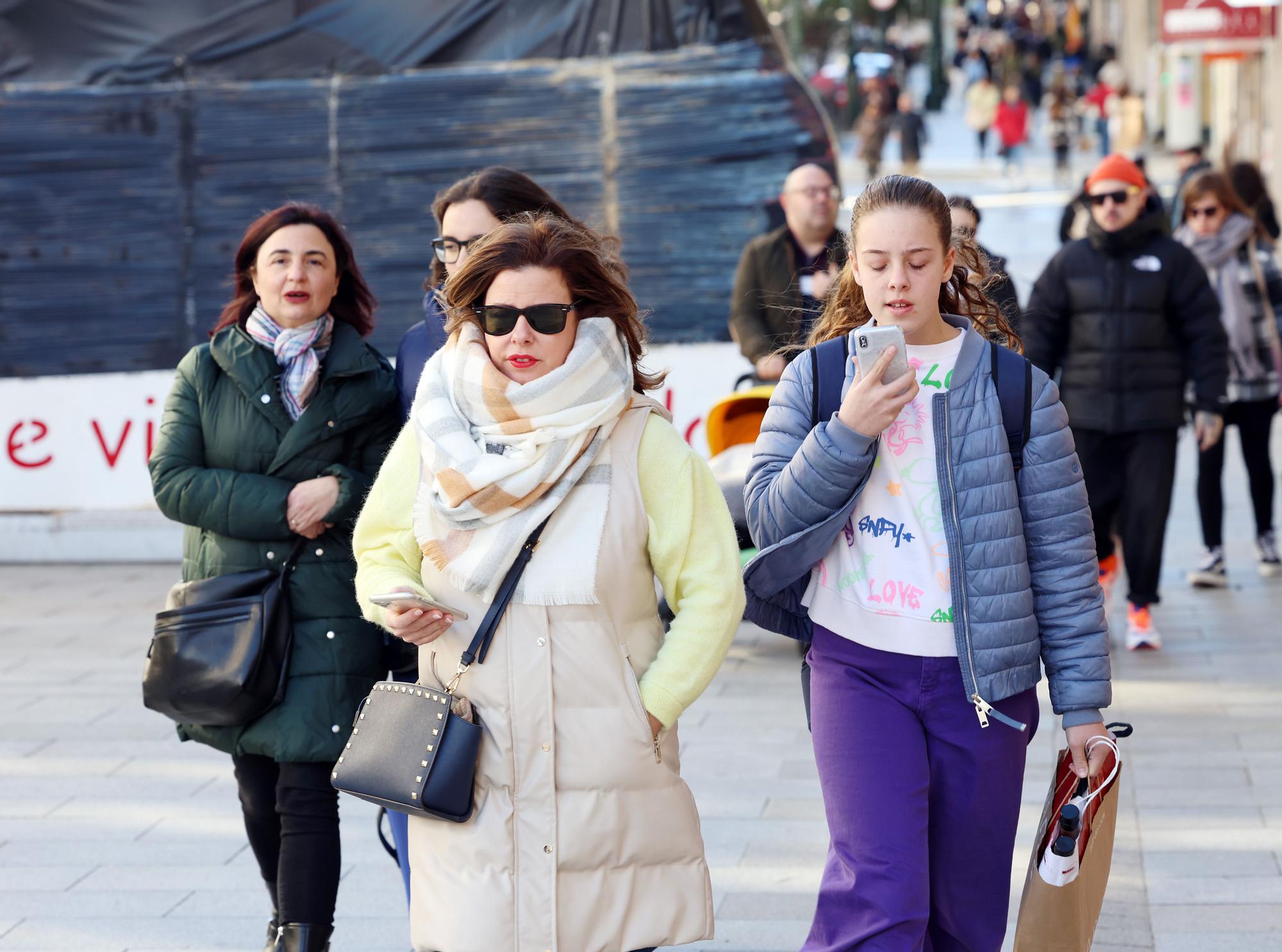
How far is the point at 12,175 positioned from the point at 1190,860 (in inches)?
270

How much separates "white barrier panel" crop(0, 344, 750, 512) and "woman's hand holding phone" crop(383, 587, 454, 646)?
20.6ft

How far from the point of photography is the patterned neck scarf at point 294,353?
3832 mm

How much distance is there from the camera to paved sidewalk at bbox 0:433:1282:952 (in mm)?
4277

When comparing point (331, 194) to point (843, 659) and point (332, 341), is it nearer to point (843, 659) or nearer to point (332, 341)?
point (332, 341)

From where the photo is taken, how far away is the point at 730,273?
8.55m

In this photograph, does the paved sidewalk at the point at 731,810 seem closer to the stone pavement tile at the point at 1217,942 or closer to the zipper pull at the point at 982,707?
the stone pavement tile at the point at 1217,942

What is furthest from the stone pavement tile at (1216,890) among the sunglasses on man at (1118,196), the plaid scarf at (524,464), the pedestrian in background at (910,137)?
the pedestrian in background at (910,137)

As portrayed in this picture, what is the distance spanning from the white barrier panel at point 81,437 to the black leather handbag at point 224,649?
5.27m

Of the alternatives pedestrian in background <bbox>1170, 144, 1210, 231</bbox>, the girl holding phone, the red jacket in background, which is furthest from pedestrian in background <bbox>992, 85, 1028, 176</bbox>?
the girl holding phone

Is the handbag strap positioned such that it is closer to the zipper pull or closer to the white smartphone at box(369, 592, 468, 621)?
the white smartphone at box(369, 592, 468, 621)

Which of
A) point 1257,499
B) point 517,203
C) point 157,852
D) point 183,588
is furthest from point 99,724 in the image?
point 1257,499

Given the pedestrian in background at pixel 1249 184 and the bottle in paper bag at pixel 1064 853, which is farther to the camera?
the pedestrian in background at pixel 1249 184

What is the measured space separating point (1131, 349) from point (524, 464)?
14.4ft

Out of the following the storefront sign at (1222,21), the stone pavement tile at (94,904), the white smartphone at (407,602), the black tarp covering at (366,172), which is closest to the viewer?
the white smartphone at (407,602)
